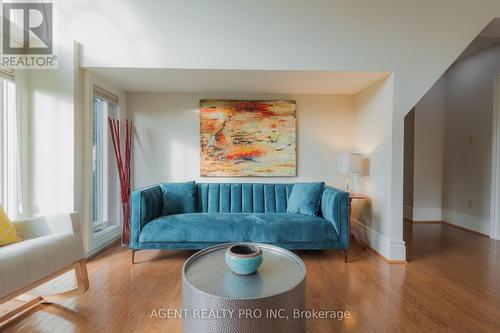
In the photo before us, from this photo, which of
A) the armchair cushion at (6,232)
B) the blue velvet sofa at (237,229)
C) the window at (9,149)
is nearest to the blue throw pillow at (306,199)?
the blue velvet sofa at (237,229)

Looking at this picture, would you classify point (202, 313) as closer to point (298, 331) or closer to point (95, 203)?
point (298, 331)

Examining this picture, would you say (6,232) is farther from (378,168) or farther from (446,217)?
(446,217)

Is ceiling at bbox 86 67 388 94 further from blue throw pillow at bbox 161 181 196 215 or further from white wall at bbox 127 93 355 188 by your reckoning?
blue throw pillow at bbox 161 181 196 215

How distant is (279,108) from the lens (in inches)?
137

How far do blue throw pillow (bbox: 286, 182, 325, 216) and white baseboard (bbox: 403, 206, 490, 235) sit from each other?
254cm

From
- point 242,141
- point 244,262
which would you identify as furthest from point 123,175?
point 244,262

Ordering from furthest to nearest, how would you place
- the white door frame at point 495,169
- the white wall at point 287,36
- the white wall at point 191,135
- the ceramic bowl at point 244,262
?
the white wall at point 191,135, the white door frame at point 495,169, the white wall at point 287,36, the ceramic bowl at point 244,262

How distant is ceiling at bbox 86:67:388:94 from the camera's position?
268cm

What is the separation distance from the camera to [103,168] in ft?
10.2

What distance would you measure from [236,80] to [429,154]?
11.9 ft

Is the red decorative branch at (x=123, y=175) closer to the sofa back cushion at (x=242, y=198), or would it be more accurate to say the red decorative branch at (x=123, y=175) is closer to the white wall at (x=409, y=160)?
the sofa back cushion at (x=242, y=198)

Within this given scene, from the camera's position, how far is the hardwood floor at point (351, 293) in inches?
62.4

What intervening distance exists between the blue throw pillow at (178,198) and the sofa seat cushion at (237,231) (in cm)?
32

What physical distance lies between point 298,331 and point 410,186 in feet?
13.7
